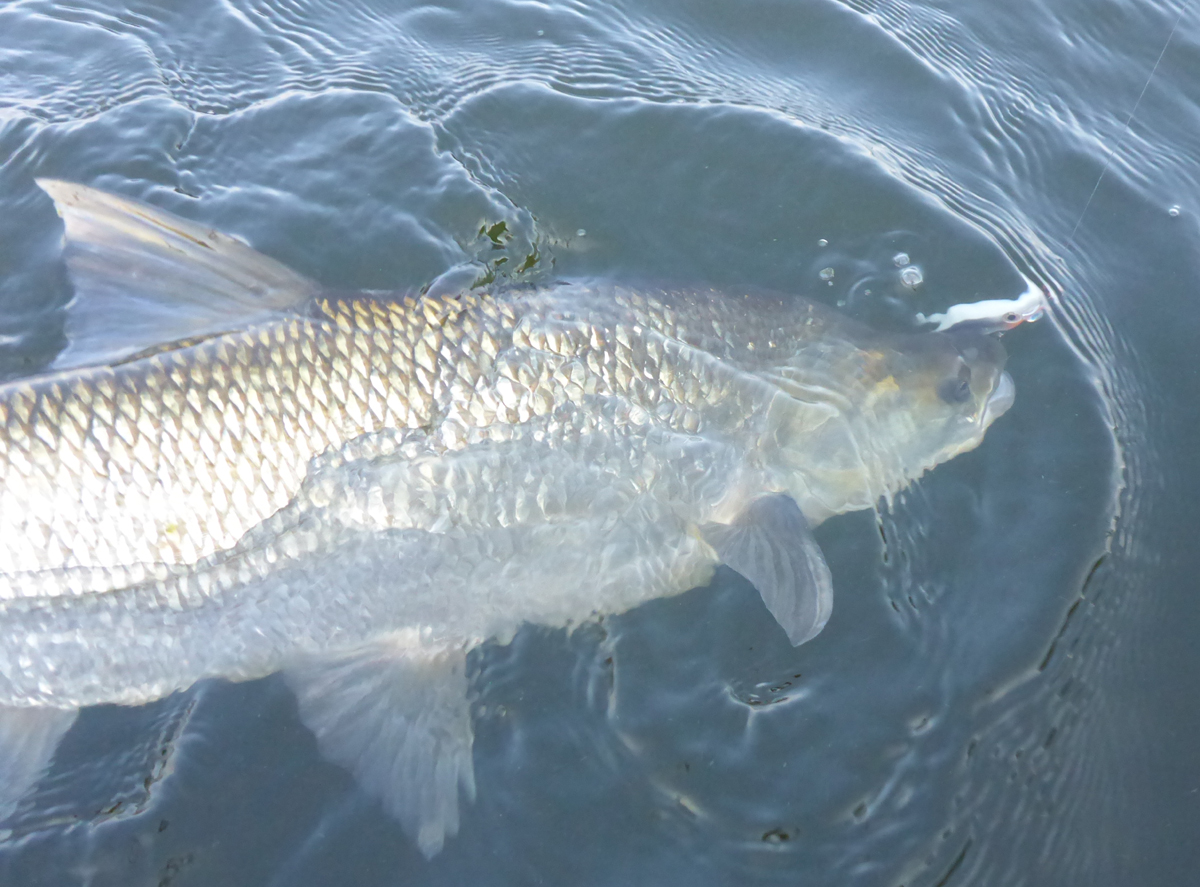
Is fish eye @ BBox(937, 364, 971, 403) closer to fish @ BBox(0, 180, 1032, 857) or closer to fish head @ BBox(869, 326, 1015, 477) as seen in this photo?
fish head @ BBox(869, 326, 1015, 477)

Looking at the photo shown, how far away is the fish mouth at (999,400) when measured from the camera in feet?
10.1

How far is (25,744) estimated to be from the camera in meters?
2.40

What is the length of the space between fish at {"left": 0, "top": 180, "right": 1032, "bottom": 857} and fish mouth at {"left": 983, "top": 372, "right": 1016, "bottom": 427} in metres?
0.48

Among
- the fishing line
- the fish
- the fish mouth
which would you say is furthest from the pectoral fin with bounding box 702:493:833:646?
the fishing line

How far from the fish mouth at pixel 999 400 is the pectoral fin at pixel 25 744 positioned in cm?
283

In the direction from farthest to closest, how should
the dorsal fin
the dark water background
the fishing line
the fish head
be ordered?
the fishing line < the fish head < the dorsal fin < the dark water background

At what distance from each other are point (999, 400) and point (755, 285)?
898mm

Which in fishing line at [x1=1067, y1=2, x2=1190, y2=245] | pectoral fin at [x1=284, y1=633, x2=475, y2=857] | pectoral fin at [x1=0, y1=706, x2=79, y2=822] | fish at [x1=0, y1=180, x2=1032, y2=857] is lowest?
pectoral fin at [x1=0, y1=706, x2=79, y2=822]

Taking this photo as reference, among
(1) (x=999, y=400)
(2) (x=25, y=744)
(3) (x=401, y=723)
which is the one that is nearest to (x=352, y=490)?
(3) (x=401, y=723)

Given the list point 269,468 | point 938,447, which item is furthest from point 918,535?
point 269,468

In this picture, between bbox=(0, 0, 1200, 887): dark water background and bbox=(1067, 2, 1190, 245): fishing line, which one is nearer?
bbox=(0, 0, 1200, 887): dark water background

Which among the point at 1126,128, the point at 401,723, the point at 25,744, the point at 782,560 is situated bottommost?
the point at 25,744

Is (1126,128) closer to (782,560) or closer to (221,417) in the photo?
(782,560)

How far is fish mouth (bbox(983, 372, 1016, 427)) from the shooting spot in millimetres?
3092
